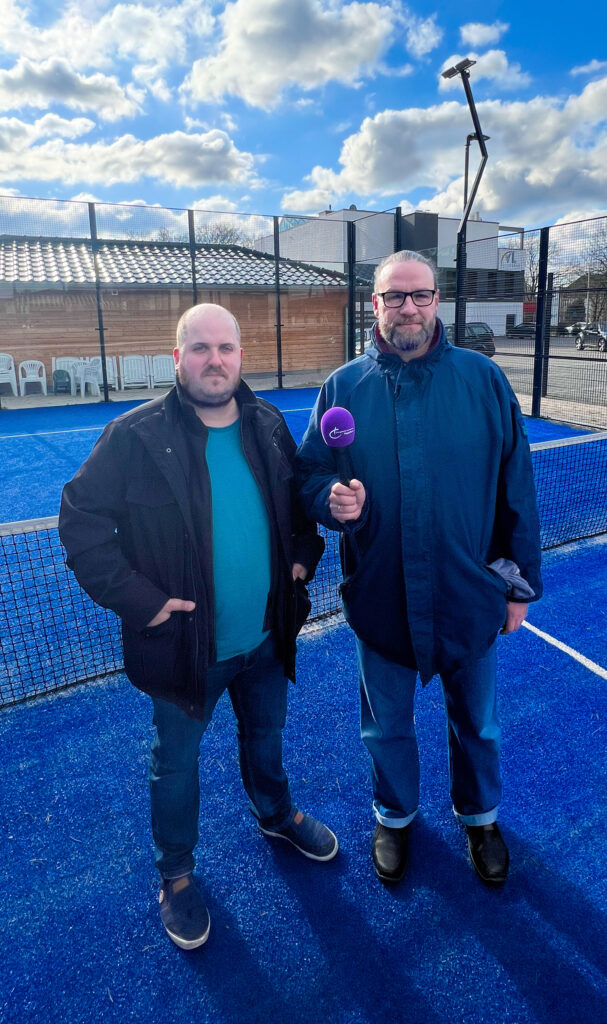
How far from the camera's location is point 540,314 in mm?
11961

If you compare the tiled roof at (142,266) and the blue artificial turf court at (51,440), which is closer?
the blue artificial turf court at (51,440)

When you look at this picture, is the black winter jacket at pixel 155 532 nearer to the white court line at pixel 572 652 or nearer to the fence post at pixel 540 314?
the white court line at pixel 572 652

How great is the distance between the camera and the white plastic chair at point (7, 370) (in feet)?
57.8

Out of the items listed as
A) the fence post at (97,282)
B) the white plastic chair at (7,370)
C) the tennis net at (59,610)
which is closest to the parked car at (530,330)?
the tennis net at (59,610)

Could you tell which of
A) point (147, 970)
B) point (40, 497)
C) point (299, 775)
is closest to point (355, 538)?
point (299, 775)

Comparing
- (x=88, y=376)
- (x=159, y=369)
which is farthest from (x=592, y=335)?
(x=88, y=376)

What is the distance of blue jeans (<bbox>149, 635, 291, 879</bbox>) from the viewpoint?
2170 mm

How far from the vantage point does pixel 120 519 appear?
6.95 ft

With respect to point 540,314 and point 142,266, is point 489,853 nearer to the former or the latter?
point 540,314

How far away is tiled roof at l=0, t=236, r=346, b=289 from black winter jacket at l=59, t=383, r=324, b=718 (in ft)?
55.7

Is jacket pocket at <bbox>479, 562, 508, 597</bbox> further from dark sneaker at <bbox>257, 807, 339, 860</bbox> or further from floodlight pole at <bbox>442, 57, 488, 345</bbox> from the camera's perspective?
floodlight pole at <bbox>442, 57, 488, 345</bbox>

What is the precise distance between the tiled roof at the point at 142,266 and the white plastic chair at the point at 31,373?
7.15ft

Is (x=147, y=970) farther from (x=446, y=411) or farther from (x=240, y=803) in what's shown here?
(x=446, y=411)

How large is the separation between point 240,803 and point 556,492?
5.83 meters
